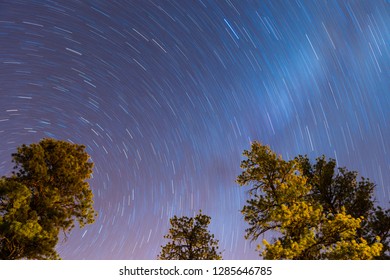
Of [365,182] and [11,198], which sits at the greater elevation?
[365,182]

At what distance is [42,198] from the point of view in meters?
21.0

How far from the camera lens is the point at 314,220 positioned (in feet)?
45.9

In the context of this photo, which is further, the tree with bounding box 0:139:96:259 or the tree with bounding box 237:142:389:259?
the tree with bounding box 0:139:96:259

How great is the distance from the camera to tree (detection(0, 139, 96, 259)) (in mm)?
18875

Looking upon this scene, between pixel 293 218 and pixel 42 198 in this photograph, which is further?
pixel 42 198

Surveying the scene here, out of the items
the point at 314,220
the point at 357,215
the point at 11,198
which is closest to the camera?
the point at 314,220

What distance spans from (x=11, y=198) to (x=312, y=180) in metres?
18.6

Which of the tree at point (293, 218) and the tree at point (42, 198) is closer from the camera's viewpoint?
the tree at point (293, 218)

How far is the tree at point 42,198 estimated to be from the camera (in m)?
18.9
